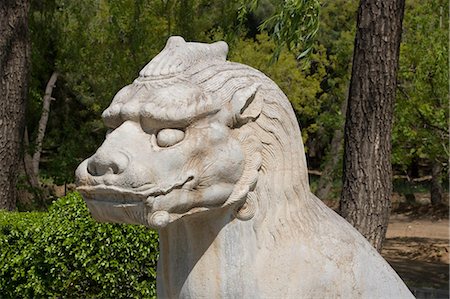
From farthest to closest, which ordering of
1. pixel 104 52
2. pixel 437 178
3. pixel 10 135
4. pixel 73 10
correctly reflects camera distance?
pixel 437 178 < pixel 73 10 < pixel 104 52 < pixel 10 135

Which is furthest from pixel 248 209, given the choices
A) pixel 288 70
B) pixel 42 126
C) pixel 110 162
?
pixel 288 70

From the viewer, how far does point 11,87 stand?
25.5ft

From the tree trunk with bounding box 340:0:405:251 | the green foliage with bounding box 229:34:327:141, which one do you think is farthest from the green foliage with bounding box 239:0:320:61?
the green foliage with bounding box 229:34:327:141

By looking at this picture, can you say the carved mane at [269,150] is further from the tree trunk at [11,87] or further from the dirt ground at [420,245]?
the dirt ground at [420,245]

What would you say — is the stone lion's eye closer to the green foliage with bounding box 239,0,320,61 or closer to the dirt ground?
the green foliage with bounding box 239,0,320,61

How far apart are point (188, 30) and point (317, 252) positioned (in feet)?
25.6

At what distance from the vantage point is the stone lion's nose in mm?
2236

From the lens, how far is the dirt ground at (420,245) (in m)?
12.1

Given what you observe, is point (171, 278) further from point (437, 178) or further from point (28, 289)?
point (437, 178)

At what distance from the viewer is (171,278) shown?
8.50 feet

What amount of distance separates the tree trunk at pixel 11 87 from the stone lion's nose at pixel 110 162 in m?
5.71

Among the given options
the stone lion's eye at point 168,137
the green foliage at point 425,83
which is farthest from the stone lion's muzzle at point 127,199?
the green foliage at point 425,83

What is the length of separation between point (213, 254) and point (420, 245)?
13.3 meters

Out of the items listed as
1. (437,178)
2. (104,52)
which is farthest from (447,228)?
(104,52)
